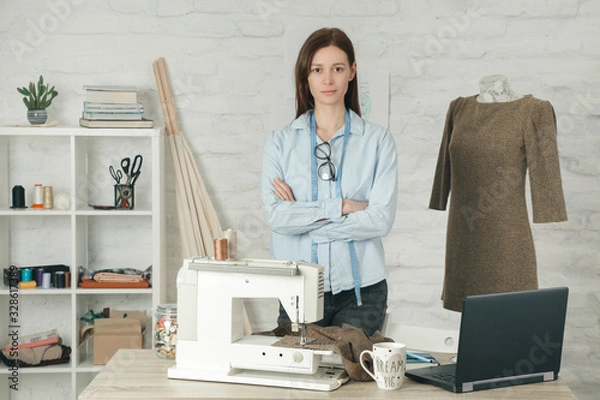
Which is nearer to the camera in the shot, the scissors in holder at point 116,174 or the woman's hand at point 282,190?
the woman's hand at point 282,190

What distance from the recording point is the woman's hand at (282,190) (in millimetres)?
3135

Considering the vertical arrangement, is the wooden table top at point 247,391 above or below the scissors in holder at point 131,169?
below

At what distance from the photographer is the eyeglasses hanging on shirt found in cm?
312

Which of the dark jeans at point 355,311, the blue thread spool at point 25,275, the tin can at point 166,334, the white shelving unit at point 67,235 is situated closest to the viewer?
the tin can at point 166,334

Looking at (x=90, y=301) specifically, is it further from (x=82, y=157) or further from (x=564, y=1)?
(x=564, y=1)

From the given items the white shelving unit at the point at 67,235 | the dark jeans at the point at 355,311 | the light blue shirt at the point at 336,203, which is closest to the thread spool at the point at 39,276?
the white shelving unit at the point at 67,235

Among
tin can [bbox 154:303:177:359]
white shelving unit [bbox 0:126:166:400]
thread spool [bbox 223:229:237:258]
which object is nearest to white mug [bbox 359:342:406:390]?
thread spool [bbox 223:229:237:258]

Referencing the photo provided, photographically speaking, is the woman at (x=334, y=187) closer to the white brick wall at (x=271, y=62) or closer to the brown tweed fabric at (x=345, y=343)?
the brown tweed fabric at (x=345, y=343)

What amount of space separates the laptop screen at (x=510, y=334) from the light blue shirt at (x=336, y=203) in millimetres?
826

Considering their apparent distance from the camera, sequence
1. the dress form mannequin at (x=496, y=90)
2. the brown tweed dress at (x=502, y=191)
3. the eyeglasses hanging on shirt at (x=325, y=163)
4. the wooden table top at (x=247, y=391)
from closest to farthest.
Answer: the wooden table top at (x=247, y=391) → the eyeglasses hanging on shirt at (x=325, y=163) → the brown tweed dress at (x=502, y=191) → the dress form mannequin at (x=496, y=90)

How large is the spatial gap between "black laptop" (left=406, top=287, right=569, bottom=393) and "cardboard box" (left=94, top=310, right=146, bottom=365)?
2.20m

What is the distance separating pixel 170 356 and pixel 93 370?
1.88 metres

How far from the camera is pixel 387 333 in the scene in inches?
115

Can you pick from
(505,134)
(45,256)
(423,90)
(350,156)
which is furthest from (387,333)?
(45,256)
